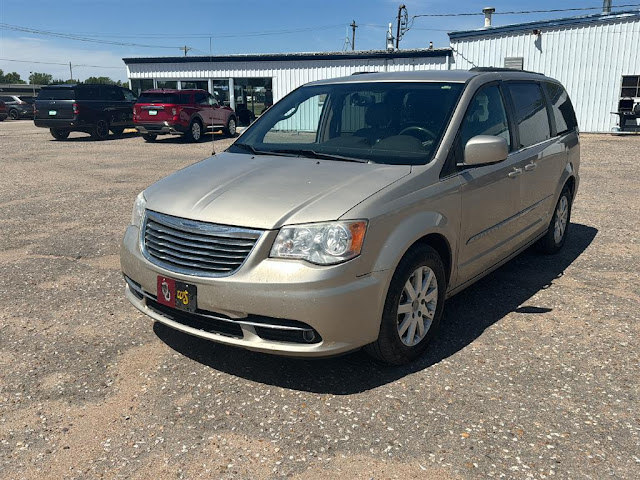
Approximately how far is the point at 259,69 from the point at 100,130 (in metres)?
9.42

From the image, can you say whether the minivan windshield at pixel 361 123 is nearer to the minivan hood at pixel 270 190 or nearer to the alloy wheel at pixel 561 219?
the minivan hood at pixel 270 190

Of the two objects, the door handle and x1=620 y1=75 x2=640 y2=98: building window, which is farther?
x1=620 y1=75 x2=640 y2=98: building window

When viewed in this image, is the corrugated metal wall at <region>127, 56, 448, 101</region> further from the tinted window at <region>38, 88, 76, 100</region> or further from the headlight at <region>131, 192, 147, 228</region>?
the headlight at <region>131, 192, 147, 228</region>

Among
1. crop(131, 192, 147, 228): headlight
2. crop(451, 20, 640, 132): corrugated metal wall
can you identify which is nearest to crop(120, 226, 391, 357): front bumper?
crop(131, 192, 147, 228): headlight

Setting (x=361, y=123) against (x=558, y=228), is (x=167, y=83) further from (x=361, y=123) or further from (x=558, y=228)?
(x=361, y=123)

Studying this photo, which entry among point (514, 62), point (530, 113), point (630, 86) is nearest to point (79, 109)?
point (514, 62)

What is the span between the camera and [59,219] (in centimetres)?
774

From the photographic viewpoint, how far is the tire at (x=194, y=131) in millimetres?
20156

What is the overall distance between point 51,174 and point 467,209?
10.9m

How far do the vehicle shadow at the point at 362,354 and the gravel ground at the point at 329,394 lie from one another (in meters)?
0.01

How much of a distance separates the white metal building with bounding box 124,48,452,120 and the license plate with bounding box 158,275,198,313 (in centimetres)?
2206

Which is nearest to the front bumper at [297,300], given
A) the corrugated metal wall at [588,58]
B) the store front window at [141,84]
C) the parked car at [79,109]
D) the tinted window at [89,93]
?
the parked car at [79,109]

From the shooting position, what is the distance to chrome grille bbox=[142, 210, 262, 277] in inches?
120

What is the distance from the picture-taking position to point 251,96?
1126 inches
